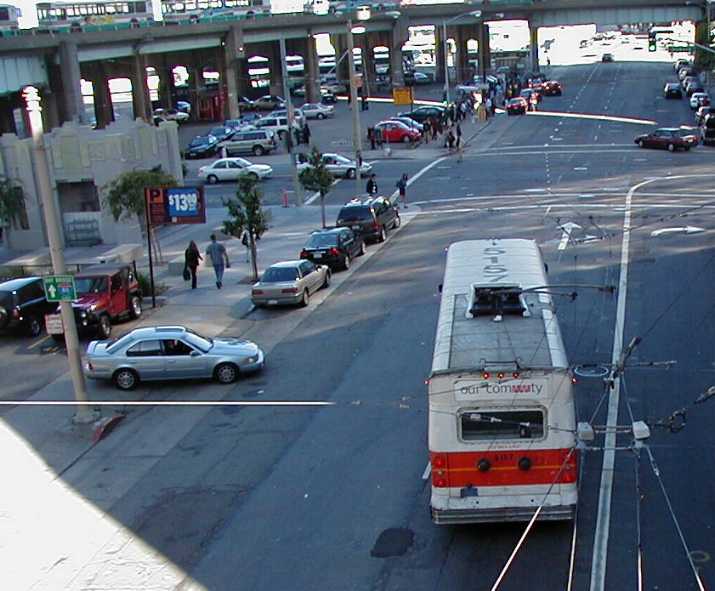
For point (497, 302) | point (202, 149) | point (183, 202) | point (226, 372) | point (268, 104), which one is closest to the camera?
point (497, 302)

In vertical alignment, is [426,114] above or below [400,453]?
above

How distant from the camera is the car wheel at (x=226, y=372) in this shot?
23.2 m

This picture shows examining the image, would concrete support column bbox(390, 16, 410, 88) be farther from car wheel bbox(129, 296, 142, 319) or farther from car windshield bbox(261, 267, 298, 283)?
car wheel bbox(129, 296, 142, 319)

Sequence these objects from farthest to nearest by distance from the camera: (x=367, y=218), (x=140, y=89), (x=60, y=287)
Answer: (x=140, y=89) < (x=367, y=218) < (x=60, y=287)

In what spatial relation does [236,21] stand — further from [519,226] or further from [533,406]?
[533,406]

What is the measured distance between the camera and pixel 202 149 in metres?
70.9

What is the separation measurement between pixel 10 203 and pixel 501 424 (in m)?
31.0

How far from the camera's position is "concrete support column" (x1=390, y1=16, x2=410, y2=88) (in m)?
106

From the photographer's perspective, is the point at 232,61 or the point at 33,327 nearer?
the point at 33,327

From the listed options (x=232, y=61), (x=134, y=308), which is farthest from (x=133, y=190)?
(x=232, y=61)

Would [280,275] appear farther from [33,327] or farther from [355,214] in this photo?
[355,214]

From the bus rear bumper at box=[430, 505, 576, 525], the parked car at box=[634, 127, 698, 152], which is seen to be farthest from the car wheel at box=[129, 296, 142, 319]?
the parked car at box=[634, 127, 698, 152]

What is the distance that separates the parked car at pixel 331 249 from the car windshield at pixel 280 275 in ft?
13.1

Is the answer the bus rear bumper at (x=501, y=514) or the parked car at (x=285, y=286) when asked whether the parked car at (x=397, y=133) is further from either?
the bus rear bumper at (x=501, y=514)
